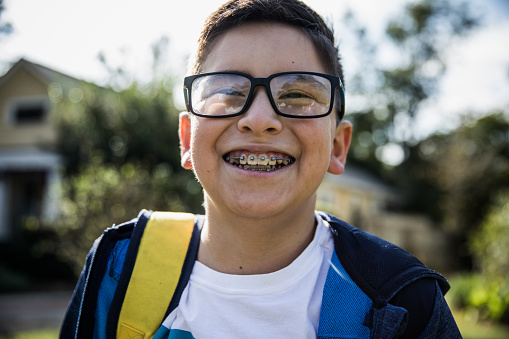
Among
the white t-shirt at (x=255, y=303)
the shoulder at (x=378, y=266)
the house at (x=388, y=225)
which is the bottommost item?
the house at (x=388, y=225)

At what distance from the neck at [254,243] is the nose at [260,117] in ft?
1.25

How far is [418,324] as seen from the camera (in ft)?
5.35

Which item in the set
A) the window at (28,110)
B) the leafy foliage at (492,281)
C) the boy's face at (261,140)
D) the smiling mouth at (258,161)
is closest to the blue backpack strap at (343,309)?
the boy's face at (261,140)

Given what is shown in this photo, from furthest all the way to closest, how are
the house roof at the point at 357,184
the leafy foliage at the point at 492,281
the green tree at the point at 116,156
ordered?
the house roof at the point at 357,184
the leafy foliage at the point at 492,281
the green tree at the point at 116,156

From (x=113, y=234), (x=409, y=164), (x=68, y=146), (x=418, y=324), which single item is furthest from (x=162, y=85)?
(x=409, y=164)

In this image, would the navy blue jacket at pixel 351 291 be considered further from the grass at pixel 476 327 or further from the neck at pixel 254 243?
the grass at pixel 476 327

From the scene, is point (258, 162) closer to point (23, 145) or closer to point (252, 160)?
point (252, 160)

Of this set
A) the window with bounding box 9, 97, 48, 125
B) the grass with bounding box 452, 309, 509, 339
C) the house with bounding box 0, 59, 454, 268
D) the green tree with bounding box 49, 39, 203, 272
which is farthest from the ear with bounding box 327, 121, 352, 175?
the window with bounding box 9, 97, 48, 125

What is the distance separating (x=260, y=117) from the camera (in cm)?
171

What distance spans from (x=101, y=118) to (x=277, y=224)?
29.5 ft

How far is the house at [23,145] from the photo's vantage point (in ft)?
58.1

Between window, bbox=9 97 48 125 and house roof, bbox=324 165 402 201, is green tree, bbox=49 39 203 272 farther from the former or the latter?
house roof, bbox=324 165 402 201

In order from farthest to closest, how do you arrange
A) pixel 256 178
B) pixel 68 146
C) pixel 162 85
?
1. pixel 68 146
2. pixel 162 85
3. pixel 256 178

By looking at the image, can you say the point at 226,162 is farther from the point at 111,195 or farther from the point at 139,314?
the point at 111,195
